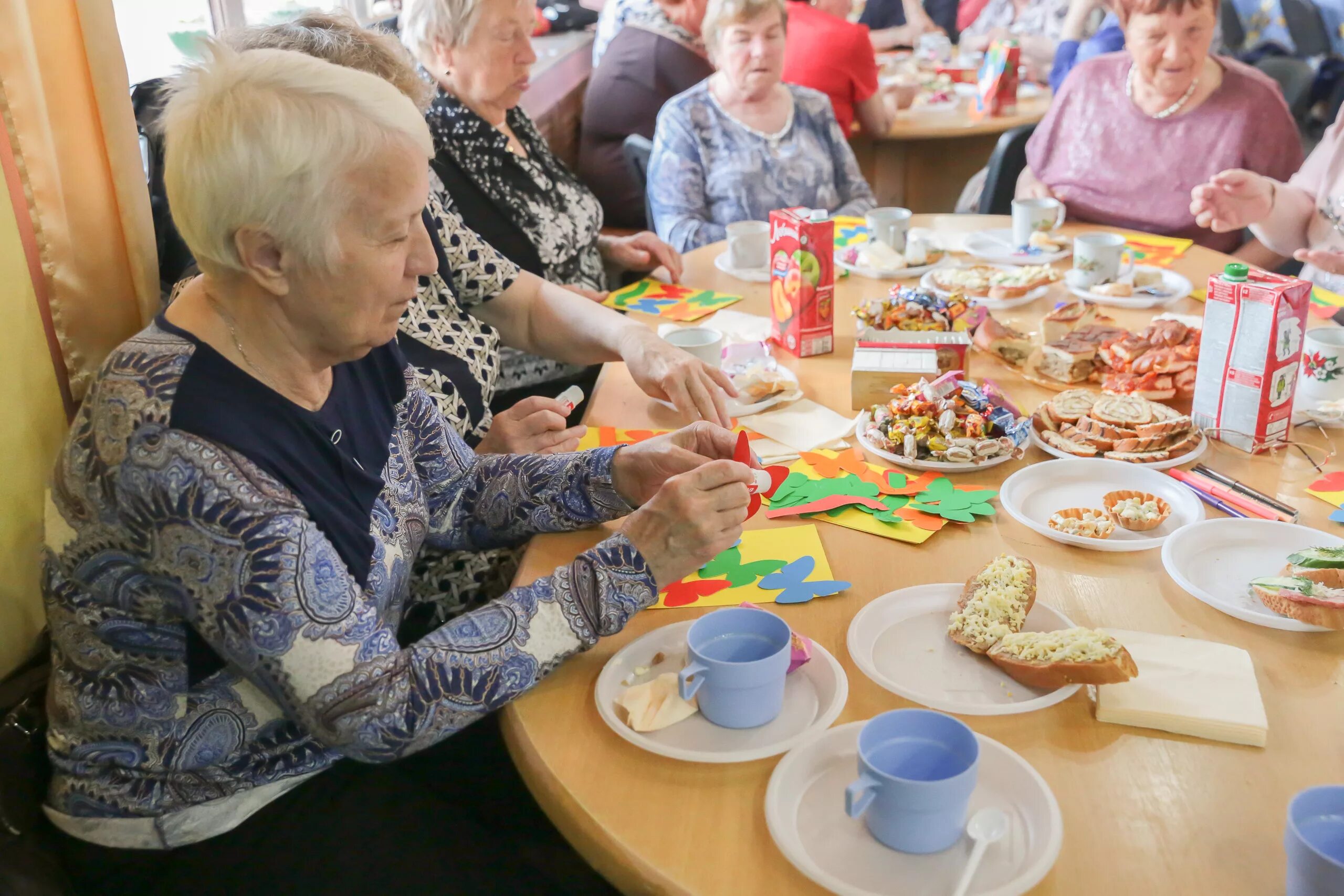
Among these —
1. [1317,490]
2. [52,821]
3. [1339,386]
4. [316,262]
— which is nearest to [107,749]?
[52,821]

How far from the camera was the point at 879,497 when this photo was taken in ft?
4.45

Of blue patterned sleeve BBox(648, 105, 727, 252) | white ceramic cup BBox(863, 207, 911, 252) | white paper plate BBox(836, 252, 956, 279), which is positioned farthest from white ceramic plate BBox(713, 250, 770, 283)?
blue patterned sleeve BBox(648, 105, 727, 252)

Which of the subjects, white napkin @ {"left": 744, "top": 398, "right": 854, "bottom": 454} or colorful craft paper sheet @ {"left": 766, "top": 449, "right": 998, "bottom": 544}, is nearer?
colorful craft paper sheet @ {"left": 766, "top": 449, "right": 998, "bottom": 544}

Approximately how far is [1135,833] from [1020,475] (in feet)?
2.10

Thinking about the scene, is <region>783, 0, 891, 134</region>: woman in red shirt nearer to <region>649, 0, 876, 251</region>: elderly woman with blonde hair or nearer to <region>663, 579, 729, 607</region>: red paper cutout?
<region>649, 0, 876, 251</region>: elderly woman with blonde hair

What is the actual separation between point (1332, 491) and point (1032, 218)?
1155mm

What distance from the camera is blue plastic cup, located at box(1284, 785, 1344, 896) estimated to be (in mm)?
677

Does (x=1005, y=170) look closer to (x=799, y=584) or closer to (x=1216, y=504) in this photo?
(x=1216, y=504)

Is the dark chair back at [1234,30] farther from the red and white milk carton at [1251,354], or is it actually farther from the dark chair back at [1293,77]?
the red and white milk carton at [1251,354]

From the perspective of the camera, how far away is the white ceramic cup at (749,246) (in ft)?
7.55

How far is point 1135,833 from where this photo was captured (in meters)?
0.81

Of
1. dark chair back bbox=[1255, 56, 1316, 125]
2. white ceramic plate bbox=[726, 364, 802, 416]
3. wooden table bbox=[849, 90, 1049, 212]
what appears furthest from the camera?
wooden table bbox=[849, 90, 1049, 212]

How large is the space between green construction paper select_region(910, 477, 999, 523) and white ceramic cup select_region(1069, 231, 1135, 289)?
0.90 meters

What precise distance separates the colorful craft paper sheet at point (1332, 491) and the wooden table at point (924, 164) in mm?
2955
